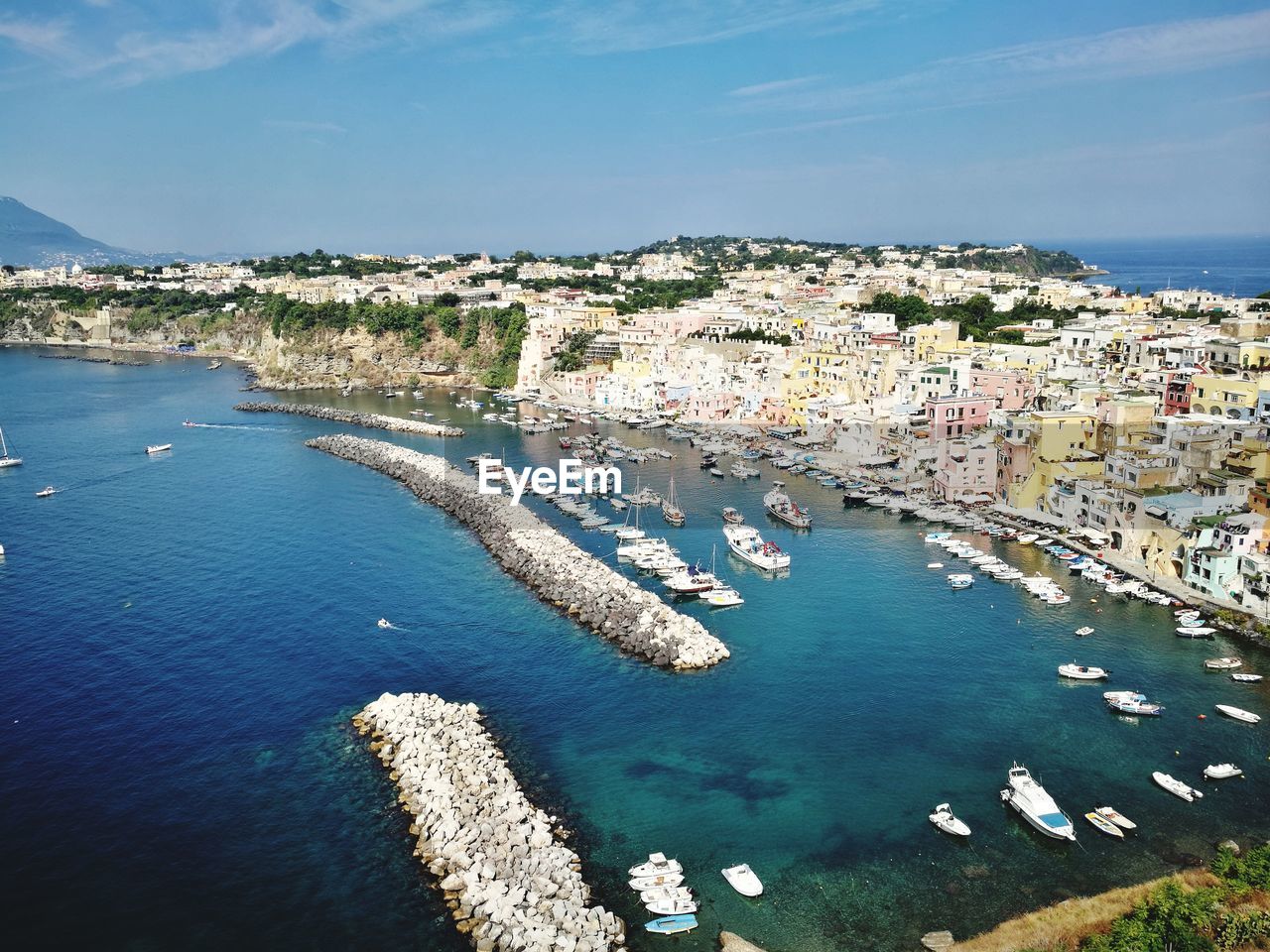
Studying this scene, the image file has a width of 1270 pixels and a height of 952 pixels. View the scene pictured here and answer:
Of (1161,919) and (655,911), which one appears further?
(655,911)

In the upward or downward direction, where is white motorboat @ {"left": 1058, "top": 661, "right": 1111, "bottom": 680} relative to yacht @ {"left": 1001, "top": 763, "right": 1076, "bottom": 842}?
upward

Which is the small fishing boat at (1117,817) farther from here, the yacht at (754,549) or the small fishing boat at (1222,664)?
the yacht at (754,549)

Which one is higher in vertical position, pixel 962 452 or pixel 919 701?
pixel 962 452

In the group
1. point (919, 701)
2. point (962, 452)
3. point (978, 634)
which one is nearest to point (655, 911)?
point (919, 701)

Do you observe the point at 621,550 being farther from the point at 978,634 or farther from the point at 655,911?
the point at 655,911

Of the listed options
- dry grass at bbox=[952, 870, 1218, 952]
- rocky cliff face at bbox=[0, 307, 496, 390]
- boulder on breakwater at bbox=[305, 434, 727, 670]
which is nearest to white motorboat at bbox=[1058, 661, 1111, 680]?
dry grass at bbox=[952, 870, 1218, 952]

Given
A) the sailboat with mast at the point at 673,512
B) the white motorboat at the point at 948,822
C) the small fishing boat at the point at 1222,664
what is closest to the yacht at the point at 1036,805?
the white motorboat at the point at 948,822

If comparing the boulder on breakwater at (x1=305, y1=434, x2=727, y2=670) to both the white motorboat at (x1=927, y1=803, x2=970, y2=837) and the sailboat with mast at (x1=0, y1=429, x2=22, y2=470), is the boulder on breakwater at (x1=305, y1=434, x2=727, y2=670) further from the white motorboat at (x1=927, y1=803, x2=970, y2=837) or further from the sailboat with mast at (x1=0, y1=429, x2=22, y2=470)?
the sailboat with mast at (x1=0, y1=429, x2=22, y2=470)
